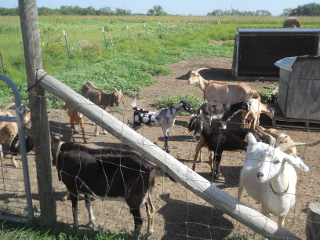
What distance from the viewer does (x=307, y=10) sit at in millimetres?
102062

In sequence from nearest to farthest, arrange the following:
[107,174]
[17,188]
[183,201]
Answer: [107,174], [183,201], [17,188]

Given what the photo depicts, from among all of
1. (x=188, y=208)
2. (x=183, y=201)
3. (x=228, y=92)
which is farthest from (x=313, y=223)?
(x=228, y=92)

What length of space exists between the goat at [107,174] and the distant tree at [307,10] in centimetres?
10979

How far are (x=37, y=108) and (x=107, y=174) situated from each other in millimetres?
1220

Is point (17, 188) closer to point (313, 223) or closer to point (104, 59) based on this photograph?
point (313, 223)

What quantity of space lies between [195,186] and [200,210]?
217 cm

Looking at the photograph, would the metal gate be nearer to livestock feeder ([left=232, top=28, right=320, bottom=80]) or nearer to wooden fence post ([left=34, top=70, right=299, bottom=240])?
wooden fence post ([left=34, top=70, right=299, bottom=240])

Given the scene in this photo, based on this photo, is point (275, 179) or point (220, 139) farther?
point (220, 139)

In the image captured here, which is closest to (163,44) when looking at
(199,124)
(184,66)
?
(184,66)

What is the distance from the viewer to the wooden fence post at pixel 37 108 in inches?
132

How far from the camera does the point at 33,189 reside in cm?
569

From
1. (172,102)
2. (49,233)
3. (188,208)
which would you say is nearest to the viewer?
(49,233)

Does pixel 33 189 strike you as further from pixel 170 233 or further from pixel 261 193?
pixel 261 193

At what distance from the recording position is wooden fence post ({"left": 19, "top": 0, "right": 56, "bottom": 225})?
3346 millimetres
